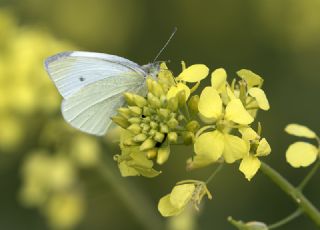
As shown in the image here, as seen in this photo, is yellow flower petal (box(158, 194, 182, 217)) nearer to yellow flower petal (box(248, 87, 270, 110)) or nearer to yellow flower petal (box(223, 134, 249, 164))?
yellow flower petal (box(223, 134, 249, 164))

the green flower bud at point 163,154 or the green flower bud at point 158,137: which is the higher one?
the green flower bud at point 158,137

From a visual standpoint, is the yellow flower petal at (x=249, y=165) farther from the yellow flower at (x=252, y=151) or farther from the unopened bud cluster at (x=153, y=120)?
the unopened bud cluster at (x=153, y=120)

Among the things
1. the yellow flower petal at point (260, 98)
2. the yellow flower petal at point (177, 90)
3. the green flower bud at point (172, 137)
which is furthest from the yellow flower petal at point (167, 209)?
the yellow flower petal at point (260, 98)

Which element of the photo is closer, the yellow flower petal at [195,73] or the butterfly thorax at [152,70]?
the yellow flower petal at [195,73]

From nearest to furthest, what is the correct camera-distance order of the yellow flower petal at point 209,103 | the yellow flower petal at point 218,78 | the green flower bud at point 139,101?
the yellow flower petal at point 209,103 → the yellow flower petal at point 218,78 → the green flower bud at point 139,101

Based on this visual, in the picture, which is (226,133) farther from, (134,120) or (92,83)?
(92,83)

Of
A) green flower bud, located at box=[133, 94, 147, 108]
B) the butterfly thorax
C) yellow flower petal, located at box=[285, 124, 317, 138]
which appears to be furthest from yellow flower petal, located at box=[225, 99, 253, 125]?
the butterfly thorax
